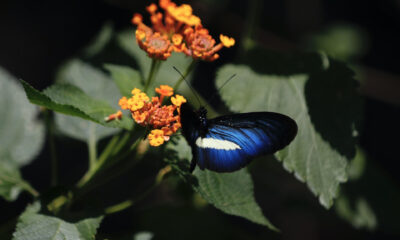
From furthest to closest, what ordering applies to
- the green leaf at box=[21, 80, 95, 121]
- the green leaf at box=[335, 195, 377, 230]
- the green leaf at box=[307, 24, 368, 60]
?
1. the green leaf at box=[307, 24, 368, 60]
2. the green leaf at box=[335, 195, 377, 230]
3. the green leaf at box=[21, 80, 95, 121]

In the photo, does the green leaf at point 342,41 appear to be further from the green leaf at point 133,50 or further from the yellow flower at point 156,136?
the yellow flower at point 156,136

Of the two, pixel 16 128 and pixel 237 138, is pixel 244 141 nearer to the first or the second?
pixel 237 138

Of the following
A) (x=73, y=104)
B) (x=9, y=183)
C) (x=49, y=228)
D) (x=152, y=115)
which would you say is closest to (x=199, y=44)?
(x=152, y=115)

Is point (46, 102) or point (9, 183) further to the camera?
point (9, 183)

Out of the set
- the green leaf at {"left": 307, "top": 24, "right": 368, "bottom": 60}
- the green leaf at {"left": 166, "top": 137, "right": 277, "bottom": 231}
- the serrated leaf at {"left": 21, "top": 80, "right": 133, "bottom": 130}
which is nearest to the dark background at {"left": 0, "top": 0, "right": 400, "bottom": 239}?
the green leaf at {"left": 307, "top": 24, "right": 368, "bottom": 60}

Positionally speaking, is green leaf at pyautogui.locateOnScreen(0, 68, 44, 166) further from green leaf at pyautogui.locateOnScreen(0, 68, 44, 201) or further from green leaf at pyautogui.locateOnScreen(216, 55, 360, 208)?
green leaf at pyautogui.locateOnScreen(216, 55, 360, 208)

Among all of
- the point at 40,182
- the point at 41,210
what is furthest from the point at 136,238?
the point at 40,182
